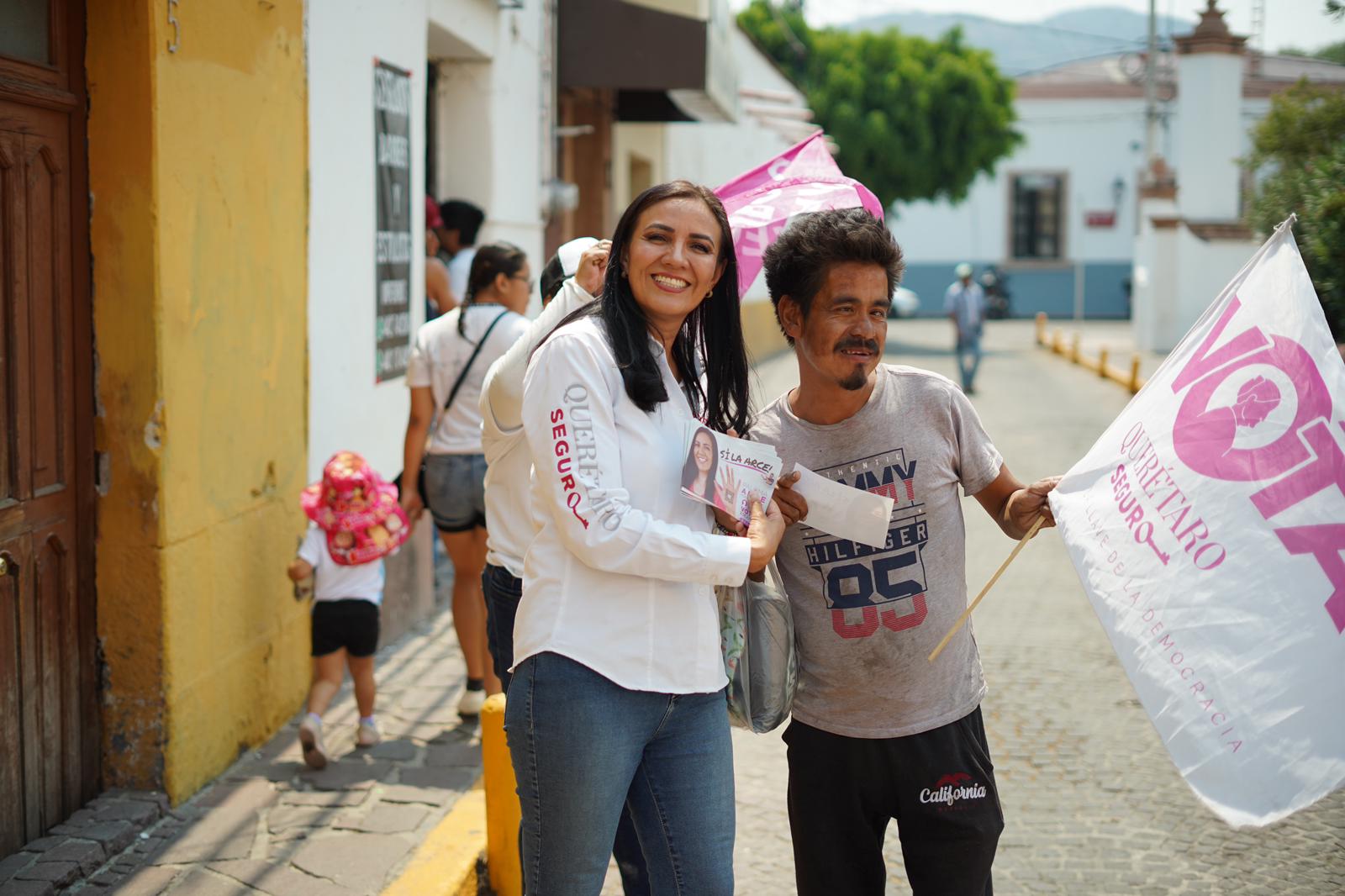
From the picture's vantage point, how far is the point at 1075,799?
5016 mm

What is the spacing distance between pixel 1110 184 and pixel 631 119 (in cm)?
3344

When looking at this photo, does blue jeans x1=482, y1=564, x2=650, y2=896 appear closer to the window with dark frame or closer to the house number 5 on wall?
the house number 5 on wall

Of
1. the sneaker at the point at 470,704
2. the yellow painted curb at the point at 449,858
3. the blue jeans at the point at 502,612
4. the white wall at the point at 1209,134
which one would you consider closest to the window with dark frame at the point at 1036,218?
the white wall at the point at 1209,134

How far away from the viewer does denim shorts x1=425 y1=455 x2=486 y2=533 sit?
5672 mm

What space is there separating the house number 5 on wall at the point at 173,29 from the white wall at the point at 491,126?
12.8ft

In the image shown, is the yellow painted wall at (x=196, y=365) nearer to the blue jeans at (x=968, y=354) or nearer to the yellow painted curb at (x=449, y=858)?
the yellow painted curb at (x=449, y=858)

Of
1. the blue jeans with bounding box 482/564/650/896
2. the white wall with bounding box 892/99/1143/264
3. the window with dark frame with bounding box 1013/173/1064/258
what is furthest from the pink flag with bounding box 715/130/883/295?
the window with dark frame with bounding box 1013/173/1064/258

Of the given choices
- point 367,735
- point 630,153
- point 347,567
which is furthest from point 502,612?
point 630,153

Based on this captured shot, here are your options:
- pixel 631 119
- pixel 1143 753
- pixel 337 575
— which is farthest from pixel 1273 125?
pixel 337 575

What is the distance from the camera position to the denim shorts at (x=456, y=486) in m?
5.67

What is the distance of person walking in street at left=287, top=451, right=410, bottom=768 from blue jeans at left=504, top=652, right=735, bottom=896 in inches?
104

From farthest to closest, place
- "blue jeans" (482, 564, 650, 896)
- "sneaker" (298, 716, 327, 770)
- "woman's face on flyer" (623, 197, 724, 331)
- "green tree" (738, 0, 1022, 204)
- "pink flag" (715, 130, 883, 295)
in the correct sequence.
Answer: "green tree" (738, 0, 1022, 204) < "sneaker" (298, 716, 327, 770) < "blue jeans" (482, 564, 650, 896) < "pink flag" (715, 130, 883, 295) < "woman's face on flyer" (623, 197, 724, 331)

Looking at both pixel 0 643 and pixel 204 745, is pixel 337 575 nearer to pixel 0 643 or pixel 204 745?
pixel 204 745

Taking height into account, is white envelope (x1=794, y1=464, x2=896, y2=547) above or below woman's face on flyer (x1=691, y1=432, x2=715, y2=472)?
below
